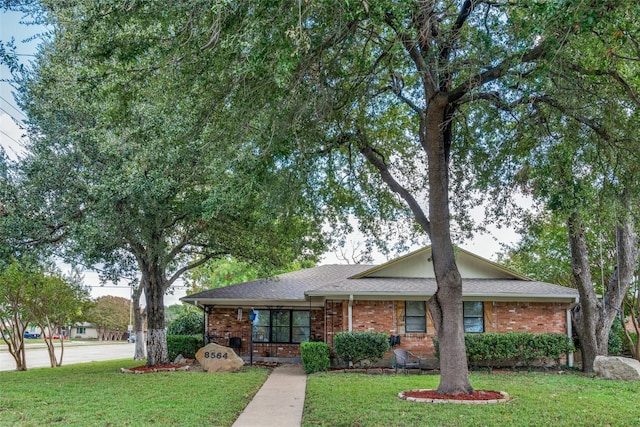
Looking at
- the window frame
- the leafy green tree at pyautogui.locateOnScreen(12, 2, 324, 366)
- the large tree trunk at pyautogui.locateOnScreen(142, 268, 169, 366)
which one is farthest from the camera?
the window frame

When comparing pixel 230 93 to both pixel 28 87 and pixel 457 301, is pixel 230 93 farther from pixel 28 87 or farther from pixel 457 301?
pixel 28 87

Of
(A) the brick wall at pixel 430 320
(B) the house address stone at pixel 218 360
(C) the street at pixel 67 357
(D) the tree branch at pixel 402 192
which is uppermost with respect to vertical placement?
(D) the tree branch at pixel 402 192

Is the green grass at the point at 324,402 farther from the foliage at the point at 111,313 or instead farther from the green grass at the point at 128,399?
the foliage at the point at 111,313

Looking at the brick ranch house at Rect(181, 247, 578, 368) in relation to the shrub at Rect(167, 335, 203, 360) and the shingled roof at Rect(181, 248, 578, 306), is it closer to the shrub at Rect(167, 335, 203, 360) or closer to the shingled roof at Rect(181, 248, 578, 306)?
the shingled roof at Rect(181, 248, 578, 306)

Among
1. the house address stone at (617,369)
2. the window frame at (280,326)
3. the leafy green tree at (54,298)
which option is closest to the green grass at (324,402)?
the house address stone at (617,369)

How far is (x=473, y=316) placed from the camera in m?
17.2

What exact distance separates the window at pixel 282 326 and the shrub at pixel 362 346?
4.55 meters

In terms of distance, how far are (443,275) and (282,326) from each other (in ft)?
36.2

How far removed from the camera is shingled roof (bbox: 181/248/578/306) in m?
16.3

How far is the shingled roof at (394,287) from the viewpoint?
16.3 metres

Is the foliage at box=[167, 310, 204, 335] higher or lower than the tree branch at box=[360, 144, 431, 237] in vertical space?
lower

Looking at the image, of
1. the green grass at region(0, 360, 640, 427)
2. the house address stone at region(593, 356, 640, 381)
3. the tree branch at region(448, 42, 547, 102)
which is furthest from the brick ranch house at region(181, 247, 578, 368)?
the tree branch at region(448, 42, 547, 102)

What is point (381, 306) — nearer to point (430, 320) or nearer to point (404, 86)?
point (430, 320)

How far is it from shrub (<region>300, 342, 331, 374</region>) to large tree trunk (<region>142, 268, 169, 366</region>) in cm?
447
